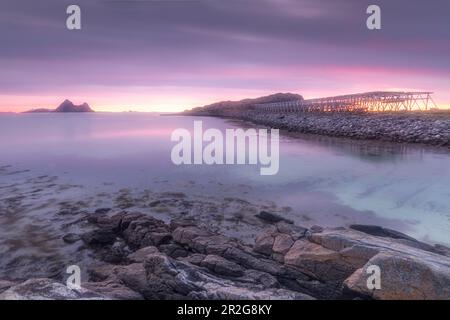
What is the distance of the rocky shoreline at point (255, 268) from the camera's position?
15.1 ft

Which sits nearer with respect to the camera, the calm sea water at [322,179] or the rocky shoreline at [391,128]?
the calm sea water at [322,179]

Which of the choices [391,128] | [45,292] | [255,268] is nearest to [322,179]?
[255,268]

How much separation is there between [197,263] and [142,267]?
1.04 metres

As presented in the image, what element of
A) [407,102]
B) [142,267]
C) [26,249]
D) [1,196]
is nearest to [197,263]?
[142,267]

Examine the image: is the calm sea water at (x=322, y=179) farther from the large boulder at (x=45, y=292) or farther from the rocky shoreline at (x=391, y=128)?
the large boulder at (x=45, y=292)

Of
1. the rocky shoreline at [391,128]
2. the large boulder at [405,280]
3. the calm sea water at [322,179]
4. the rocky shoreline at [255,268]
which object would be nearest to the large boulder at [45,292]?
the rocky shoreline at [255,268]

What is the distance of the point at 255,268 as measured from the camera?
20.1 feet

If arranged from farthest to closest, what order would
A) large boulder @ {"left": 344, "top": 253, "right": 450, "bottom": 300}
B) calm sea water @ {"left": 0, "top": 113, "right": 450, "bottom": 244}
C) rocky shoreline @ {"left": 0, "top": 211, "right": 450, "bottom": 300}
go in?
calm sea water @ {"left": 0, "top": 113, "right": 450, "bottom": 244} → rocky shoreline @ {"left": 0, "top": 211, "right": 450, "bottom": 300} → large boulder @ {"left": 344, "top": 253, "right": 450, "bottom": 300}

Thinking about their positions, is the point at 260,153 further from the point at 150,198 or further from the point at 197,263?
the point at 197,263

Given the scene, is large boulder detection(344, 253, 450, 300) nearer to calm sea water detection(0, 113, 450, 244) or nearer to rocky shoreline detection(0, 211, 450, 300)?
rocky shoreline detection(0, 211, 450, 300)

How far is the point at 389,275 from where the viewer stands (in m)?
4.68

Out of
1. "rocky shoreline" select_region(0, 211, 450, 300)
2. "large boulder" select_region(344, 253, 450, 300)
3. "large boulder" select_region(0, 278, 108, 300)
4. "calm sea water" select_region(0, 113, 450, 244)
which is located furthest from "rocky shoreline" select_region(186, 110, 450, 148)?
"large boulder" select_region(0, 278, 108, 300)

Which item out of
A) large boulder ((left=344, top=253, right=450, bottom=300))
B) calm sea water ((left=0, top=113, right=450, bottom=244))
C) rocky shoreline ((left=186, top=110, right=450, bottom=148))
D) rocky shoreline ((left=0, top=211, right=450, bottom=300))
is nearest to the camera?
large boulder ((left=344, top=253, right=450, bottom=300))

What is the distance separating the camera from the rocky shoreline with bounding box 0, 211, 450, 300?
4.61 metres
